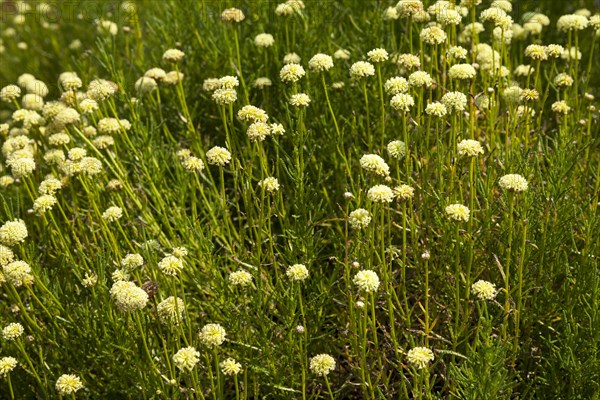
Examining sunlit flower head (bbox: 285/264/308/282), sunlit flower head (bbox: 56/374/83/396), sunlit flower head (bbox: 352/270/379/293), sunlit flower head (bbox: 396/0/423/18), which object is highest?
sunlit flower head (bbox: 396/0/423/18)

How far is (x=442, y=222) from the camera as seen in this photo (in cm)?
280

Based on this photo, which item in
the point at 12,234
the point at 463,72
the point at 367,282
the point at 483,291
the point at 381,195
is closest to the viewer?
the point at 367,282

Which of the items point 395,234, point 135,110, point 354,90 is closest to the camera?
point 395,234

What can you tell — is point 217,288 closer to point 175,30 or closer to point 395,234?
point 395,234

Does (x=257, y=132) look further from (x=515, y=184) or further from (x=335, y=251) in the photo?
(x=515, y=184)

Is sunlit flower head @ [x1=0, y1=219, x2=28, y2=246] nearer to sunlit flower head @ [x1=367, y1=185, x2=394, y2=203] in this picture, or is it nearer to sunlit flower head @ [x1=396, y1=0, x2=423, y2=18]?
sunlit flower head @ [x1=367, y1=185, x2=394, y2=203]

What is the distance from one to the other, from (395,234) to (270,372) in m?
0.98

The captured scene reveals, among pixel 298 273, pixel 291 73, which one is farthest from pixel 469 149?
pixel 291 73

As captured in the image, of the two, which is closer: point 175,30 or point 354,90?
point 354,90

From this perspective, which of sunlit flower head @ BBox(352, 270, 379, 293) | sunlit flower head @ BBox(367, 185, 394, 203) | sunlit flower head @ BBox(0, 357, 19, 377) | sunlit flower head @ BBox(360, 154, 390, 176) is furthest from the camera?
sunlit flower head @ BBox(0, 357, 19, 377)

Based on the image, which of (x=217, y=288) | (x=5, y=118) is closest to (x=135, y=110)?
(x=217, y=288)

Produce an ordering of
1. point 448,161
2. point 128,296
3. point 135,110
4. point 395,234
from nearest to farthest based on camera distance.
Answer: point 128,296 < point 448,161 < point 395,234 < point 135,110

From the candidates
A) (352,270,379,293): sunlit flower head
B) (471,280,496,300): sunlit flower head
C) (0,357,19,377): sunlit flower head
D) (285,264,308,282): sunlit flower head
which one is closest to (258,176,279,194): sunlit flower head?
(285,264,308,282): sunlit flower head

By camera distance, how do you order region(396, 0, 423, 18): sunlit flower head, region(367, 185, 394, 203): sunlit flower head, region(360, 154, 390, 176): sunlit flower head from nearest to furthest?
region(367, 185, 394, 203): sunlit flower head, region(360, 154, 390, 176): sunlit flower head, region(396, 0, 423, 18): sunlit flower head
